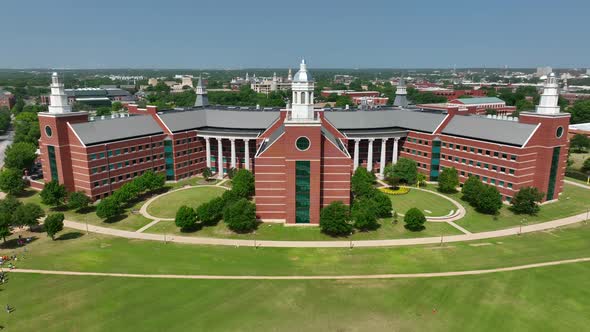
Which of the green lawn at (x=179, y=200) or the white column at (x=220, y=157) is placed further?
the white column at (x=220, y=157)

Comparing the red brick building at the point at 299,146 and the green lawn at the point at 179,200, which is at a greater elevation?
the red brick building at the point at 299,146

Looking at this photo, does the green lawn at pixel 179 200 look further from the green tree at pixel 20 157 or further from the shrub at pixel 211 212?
the green tree at pixel 20 157

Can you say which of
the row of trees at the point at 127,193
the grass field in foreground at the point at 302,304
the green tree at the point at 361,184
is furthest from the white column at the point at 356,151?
the grass field in foreground at the point at 302,304

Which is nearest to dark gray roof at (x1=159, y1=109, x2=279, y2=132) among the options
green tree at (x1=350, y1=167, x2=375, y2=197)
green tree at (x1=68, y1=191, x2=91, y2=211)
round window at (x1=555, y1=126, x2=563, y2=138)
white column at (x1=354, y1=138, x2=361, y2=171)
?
white column at (x1=354, y1=138, x2=361, y2=171)

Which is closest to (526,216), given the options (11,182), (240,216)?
(240,216)

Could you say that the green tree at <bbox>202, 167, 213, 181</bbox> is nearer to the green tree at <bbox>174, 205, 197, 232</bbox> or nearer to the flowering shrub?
the green tree at <bbox>174, 205, 197, 232</bbox>

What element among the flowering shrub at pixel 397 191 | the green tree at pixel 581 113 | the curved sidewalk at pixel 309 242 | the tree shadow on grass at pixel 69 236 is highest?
the green tree at pixel 581 113

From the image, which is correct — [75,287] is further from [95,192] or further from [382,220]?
[382,220]

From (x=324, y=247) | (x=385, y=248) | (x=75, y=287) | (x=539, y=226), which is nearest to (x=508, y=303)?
(x=385, y=248)
